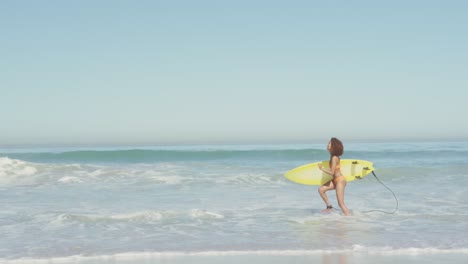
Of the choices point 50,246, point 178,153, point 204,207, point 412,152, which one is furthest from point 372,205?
point 178,153

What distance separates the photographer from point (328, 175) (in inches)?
365

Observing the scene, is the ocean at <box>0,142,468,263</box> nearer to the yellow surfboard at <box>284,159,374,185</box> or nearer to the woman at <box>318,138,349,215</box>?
the woman at <box>318,138,349,215</box>

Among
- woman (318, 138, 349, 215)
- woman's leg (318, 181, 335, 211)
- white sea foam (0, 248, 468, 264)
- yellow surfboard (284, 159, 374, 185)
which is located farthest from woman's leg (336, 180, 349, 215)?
white sea foam (0, 248, 468, 264)

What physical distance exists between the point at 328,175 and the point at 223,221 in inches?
96.3

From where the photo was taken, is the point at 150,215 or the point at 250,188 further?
the point at 250,188

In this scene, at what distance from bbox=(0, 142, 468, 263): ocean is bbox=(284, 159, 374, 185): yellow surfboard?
0.54m

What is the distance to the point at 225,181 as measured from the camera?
1499cm

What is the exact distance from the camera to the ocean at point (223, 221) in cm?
551

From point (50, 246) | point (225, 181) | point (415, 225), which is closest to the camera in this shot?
point (50, 246)

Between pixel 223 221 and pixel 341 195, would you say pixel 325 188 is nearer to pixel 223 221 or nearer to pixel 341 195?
pixel 341 195

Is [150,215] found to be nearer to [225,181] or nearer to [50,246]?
[50,246]

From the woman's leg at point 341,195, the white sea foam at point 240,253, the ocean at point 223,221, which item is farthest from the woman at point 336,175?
the white sea foam at point 240,253

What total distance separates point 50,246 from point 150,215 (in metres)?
2.35

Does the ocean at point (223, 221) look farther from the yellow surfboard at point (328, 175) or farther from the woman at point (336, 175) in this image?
the yellow surfboard at point (328, 175)
